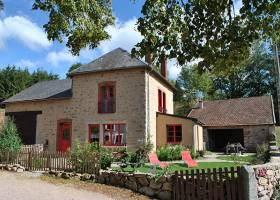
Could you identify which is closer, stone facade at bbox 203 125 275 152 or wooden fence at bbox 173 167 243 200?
wooden fence at bbox 173 167 243 200

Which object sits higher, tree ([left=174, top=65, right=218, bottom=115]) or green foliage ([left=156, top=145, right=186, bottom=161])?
tree ([left=174, top=65, right=218, bottom=115])

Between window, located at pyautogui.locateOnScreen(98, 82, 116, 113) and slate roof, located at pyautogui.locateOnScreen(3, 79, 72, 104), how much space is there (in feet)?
9.22

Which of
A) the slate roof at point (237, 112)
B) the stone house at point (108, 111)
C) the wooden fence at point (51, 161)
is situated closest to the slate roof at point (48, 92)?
the stone house at point (108, 111)

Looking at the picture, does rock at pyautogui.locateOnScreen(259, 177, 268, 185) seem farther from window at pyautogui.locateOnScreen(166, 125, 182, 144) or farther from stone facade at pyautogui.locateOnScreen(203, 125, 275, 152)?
stone facade at pyautogui.locateOnScreen(203, 125, 275, 152)

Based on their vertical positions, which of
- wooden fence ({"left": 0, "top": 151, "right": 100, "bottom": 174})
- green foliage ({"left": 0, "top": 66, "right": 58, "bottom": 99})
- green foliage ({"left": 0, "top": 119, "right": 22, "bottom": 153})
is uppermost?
green foliage ({"left": 0, "top": 66, "right": 58, "bottom": 99})

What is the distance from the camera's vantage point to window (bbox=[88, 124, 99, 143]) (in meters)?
22.3

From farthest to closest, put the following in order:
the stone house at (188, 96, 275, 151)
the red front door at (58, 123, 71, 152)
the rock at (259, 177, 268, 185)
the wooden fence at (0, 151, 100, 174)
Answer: the stone house at (188, 96, 275, 151) → the red front door at (58, 123, 71, 152) → the wooden fence at (0, 151, 100, 174) → the rock at (259, 177, 268, 185)

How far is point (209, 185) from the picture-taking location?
8.40m

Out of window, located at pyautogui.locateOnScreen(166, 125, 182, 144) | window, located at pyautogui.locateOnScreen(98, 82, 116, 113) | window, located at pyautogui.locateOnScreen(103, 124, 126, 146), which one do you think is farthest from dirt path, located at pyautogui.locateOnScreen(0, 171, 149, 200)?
window, located at pyautogui.locateOnScreen(166, 125, 182, 144)

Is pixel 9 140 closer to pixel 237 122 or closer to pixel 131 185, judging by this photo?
pixel 131 185

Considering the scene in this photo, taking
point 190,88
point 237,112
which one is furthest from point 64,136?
point 190,88

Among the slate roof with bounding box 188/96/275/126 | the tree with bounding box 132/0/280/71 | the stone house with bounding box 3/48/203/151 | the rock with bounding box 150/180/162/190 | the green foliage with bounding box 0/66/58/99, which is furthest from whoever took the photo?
the green foliage with bounding box 0/66/58/99

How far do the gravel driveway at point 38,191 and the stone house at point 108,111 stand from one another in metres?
10.2

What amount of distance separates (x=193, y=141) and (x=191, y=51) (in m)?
16.6
